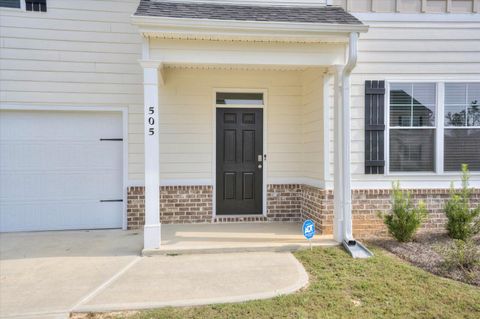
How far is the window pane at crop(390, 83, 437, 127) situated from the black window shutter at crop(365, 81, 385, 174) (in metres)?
0.19

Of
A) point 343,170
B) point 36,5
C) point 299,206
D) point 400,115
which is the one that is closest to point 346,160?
point 343,170

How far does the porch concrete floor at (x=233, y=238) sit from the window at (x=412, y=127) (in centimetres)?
178

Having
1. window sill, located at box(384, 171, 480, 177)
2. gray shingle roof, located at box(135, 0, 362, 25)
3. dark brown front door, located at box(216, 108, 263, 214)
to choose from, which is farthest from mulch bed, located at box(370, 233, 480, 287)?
gray shingle roof, located at box(135, 0, 362, 25)

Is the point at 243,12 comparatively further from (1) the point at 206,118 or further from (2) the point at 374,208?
(2) the point at 374,208

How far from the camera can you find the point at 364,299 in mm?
2914

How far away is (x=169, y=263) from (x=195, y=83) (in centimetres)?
326

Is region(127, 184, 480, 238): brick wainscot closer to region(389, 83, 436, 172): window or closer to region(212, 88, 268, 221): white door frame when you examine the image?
region(212, 88, 268, 221): white door frame

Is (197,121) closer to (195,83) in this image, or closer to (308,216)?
(195,83)

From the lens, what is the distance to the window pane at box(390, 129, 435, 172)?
4.95 meters

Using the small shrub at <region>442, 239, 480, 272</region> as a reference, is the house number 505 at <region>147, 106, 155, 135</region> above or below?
above

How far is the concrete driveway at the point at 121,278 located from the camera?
2854 millimetres

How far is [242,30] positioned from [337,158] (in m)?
2.24

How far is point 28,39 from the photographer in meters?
5.25

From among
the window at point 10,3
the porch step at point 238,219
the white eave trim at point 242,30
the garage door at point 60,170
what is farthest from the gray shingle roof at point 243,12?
the porch step at point 238,219
